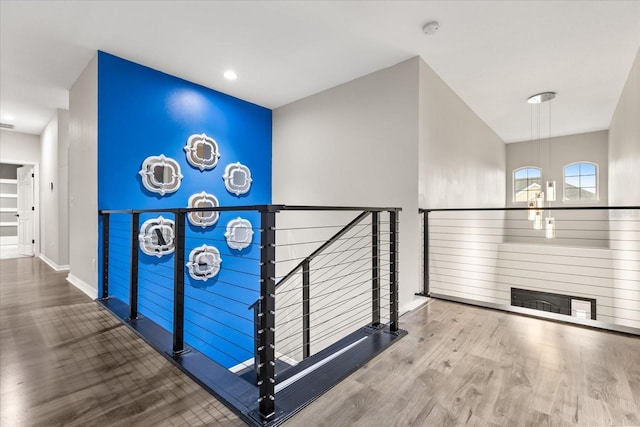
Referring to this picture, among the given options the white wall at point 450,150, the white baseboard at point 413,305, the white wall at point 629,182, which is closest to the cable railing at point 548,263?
the white wall at point 629,182

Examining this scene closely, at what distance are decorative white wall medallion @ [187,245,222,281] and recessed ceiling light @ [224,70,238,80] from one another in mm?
2246

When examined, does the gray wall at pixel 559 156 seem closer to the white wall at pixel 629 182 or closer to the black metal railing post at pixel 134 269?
the white wall at pixel 629 182

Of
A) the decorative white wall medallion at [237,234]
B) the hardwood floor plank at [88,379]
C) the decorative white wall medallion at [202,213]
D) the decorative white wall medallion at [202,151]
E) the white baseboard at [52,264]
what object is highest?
the decorative white wall medallion at [202,151]

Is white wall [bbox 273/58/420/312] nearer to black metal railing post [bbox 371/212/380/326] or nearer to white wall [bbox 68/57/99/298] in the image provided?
black metal railing post [bbox 371/212/380/326]

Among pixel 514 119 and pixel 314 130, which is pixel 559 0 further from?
pixel 514 119

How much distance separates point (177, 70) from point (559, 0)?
3.89 meters

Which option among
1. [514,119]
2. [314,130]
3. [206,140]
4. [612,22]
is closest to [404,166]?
[314,130]

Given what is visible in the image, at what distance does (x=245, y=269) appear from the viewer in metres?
4.70

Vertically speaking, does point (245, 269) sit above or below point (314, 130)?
below

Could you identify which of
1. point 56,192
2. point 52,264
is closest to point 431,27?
point 56,192

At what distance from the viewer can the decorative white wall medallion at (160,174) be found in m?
3.64

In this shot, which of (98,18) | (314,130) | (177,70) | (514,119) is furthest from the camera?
(514,119)

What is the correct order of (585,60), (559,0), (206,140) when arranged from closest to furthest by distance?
(559,0) → (585,60) → (206,140)

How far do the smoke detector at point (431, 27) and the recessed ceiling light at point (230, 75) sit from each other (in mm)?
2280
